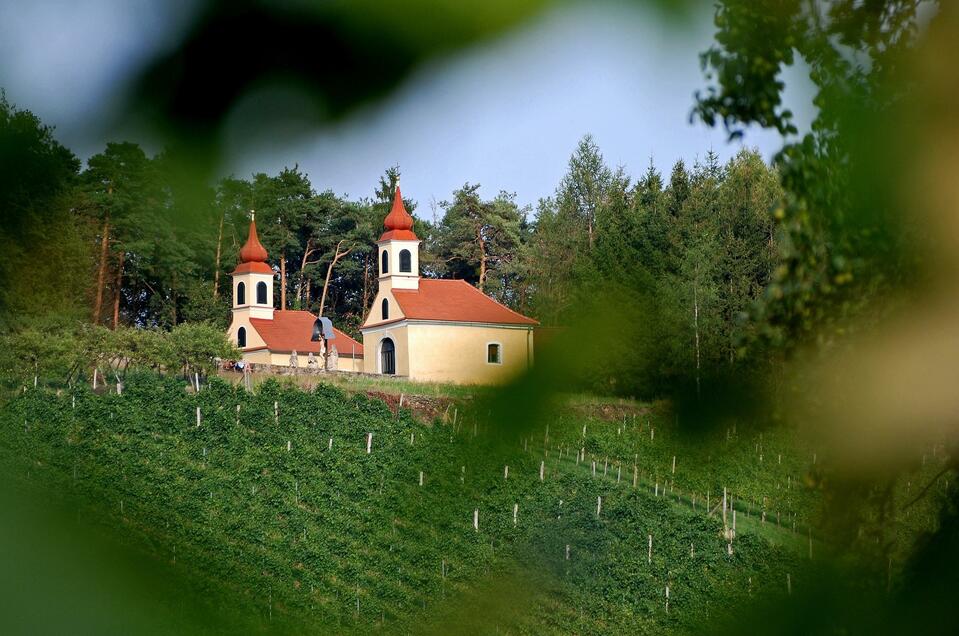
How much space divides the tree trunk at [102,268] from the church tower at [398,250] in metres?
0.22

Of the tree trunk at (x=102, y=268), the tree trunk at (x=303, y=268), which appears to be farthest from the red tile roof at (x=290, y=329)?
the tree trunk at (x=102, y=268)

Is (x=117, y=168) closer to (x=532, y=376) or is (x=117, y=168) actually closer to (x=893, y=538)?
(x=532, y=376)

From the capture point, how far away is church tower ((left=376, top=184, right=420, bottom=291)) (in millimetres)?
958

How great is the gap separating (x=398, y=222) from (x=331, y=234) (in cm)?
10

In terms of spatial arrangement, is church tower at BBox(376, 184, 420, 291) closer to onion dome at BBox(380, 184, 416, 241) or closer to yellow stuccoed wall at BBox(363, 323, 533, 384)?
onion dome at BBox(380, 184, 416, 241)

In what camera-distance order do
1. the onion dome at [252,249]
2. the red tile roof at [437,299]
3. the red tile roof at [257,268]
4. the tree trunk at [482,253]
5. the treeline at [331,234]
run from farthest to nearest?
1. the red tile roof at [437,299]
2. the tree trunk at [482,253]
3. the red tile roof at [257,268]
4. the onion dome at [252,249]
5. the treeline at [331,234]

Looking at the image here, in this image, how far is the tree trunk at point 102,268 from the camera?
52 centimetres

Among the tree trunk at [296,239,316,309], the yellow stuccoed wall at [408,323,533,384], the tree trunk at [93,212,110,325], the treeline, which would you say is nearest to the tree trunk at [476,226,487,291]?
the treeline

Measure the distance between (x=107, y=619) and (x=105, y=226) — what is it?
19 centimetres

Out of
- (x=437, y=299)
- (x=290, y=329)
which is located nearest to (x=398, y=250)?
(x=437, y=299)

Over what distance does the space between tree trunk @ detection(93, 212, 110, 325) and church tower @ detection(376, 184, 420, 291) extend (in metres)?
0.22

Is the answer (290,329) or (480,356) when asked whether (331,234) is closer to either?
(480,356)

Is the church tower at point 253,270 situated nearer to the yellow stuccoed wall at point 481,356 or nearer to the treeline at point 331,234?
the treeline at point 331,234

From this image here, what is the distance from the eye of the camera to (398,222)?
93 centimetres
